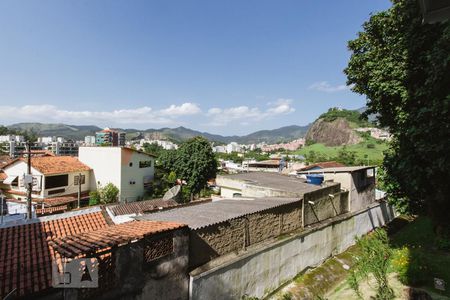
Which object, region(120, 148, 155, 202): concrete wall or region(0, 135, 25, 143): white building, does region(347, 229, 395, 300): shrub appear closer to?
region(120, 148, 155, 202): concrete wall

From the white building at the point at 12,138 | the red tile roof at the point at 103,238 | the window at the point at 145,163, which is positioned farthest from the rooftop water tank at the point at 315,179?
the white building at the point at 12,138

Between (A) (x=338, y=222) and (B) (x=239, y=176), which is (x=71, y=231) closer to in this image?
(B) (x=239, y=176)

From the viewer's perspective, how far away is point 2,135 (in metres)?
128

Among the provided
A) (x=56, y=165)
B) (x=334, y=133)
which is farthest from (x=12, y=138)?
(x=334, y=133)

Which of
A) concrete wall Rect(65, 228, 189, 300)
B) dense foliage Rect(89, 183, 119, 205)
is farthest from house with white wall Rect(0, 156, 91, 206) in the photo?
concrete wall Rect(65, 228, 189, 300)

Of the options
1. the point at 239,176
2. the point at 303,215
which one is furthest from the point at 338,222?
the point at 239,176

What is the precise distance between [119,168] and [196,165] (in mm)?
9500

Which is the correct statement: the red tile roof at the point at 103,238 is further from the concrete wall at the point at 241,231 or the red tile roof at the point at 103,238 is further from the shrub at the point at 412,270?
the shrub at the point at 412,270

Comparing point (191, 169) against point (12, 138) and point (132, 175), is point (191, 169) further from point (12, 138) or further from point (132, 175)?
point (12, 138)

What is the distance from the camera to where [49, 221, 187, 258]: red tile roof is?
17.7 feet

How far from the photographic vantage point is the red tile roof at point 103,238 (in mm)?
5387

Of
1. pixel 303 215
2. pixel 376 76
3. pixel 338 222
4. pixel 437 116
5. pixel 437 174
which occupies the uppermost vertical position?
pixel 376 76

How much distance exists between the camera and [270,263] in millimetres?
9969

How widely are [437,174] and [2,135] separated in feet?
545
